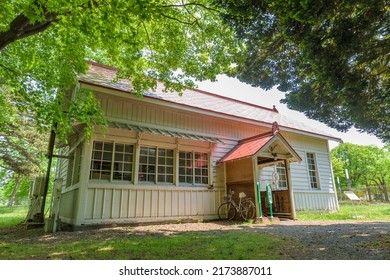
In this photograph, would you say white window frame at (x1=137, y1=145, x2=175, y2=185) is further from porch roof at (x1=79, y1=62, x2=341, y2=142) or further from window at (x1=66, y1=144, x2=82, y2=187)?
window at (x1=66, y1=144, x2=82, y2=187)

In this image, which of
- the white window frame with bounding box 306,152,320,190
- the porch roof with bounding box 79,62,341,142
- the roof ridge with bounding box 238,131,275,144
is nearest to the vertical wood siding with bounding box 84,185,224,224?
the roof ridge with bounding box 238,131,275,144

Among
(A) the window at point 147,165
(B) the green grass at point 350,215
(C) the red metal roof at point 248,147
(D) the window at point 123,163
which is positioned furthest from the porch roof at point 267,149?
(D) the window at point 123,163

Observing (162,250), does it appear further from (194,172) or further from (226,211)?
(226,211)

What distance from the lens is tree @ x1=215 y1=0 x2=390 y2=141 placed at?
4691 mm

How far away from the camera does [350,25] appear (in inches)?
185

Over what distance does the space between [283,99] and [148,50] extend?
5.43m

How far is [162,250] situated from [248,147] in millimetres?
6084

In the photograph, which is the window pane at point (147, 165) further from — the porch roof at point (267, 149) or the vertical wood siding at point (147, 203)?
the porch roof at point (267, 149)

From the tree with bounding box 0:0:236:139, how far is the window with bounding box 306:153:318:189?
7857mm

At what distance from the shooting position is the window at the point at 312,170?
12.6 metres

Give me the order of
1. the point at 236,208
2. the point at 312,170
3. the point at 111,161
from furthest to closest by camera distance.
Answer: the point at 312,170, the point at 236,208, the point at 111,161

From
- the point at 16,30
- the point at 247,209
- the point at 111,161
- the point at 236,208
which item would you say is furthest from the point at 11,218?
the point at 247,209

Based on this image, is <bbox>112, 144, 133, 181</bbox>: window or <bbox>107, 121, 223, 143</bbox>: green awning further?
<bbox>112, 144, 133, 181</bbox>: window

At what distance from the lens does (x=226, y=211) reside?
935cm
